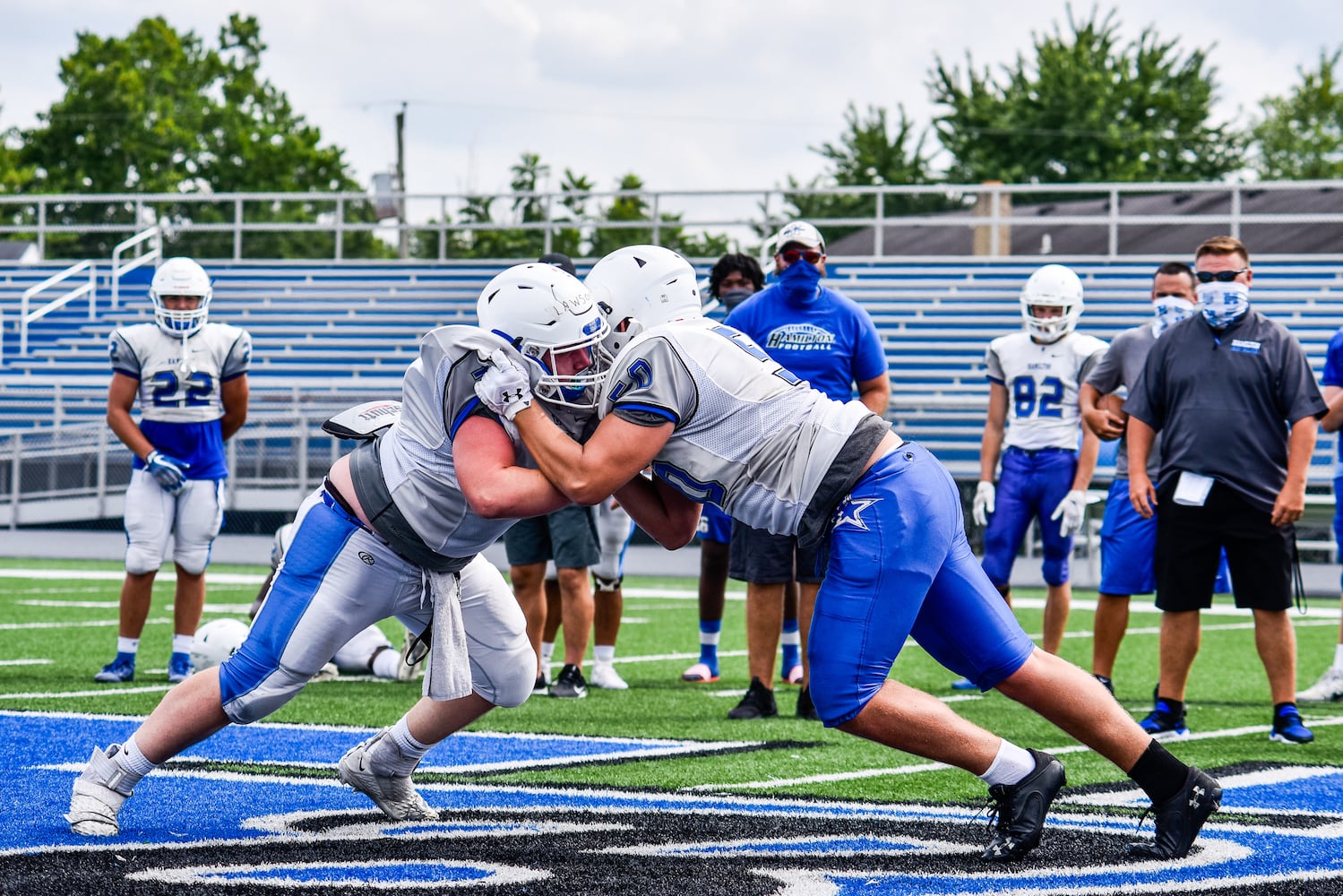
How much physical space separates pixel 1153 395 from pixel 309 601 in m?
3.56

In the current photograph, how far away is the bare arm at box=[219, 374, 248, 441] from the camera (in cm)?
754

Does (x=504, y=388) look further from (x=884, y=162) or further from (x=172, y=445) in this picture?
(x=884, y=162)

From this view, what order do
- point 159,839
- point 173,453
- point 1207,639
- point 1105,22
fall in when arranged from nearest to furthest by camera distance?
1. point 159,839
2. point 173,453
3. point 1207,639
4. point 1105,22

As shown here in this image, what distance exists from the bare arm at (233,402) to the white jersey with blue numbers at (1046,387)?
11.9 feet

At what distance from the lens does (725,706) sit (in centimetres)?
681

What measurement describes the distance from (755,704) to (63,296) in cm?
1906

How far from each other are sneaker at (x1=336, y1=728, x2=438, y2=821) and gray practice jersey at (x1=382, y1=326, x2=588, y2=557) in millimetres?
667

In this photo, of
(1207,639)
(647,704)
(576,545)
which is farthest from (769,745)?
(1207,639)

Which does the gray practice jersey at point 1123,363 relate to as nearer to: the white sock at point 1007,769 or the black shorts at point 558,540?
the black shorts at point 558,540

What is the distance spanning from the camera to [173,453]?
24.1 ft

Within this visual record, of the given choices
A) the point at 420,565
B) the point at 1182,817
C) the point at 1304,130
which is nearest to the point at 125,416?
the point at 420,565

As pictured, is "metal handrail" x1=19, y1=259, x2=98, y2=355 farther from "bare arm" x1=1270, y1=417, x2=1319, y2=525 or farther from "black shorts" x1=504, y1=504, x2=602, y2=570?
"bare arm" x1=1270, y1=417, x2=1319, y2=525

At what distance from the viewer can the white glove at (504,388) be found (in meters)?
3.56

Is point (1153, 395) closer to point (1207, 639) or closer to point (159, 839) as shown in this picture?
point (159, 839)
